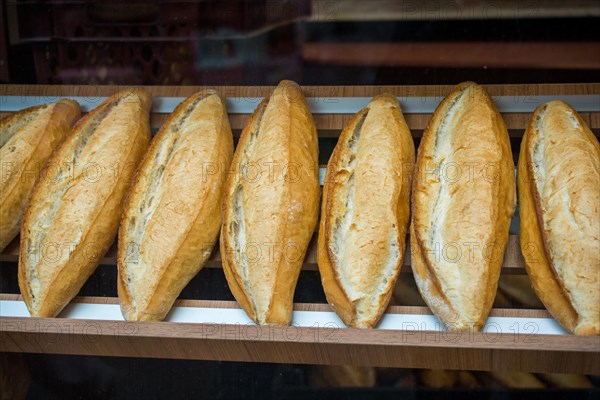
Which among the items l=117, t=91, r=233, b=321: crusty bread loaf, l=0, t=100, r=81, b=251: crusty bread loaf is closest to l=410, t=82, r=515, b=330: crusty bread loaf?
l=117, t=91, r=233, b=321: crusty bread loaf

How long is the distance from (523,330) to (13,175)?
121 cm

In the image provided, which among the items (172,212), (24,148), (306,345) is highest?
(24,148)

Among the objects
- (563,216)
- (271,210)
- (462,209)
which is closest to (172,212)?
(271,210)

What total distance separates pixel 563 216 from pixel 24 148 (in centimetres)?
126

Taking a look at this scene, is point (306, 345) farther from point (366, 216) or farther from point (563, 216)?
point (563, 216)

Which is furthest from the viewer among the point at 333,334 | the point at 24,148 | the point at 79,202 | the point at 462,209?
the point at 24,148

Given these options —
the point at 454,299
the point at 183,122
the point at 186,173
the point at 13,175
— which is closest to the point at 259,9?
the point at 183,122

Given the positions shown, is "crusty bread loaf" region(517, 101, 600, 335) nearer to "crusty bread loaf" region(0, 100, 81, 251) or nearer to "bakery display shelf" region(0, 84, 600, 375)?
"bakery display shelf" region(0, 84, 600, 375)

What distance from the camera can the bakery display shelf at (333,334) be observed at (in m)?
1.02

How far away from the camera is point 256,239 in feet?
3.94

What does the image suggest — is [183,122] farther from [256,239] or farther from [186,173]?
[256,239]

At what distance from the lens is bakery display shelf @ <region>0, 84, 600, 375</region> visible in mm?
1023

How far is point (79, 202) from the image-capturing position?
1.30 metres

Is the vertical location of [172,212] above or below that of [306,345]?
above
